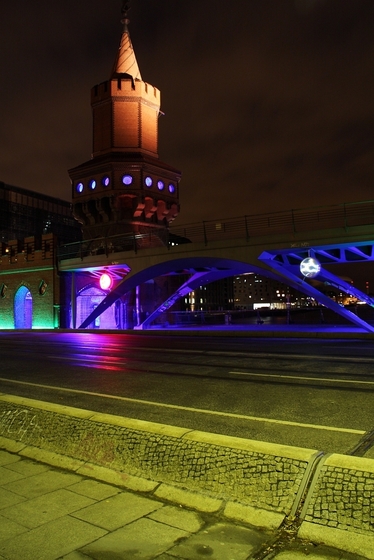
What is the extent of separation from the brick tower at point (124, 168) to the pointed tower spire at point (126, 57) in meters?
0.09

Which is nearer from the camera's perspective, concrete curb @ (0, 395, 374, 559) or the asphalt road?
concrete curb @ (0, 395, 374, 559)

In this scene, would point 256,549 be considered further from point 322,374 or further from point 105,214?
point 105,214

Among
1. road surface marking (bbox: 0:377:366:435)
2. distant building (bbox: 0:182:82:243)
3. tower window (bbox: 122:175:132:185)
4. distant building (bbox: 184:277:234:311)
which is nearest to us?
road surface marking (bbox: 0:377:366:435)

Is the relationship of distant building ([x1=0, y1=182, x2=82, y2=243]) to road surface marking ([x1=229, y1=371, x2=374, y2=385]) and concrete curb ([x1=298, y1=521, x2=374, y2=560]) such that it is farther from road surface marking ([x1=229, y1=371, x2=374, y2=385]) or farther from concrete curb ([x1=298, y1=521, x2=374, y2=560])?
concrete curb ([x1=298, y1=521, x2=374, y2=560])

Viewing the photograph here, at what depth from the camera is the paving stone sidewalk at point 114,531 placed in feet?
10.9

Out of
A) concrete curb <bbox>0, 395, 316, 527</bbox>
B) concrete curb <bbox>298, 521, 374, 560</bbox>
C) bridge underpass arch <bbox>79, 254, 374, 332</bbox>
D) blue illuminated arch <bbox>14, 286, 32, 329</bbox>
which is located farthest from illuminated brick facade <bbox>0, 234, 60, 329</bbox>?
concrete curb <bbox>298, 521, 374, 560</bbox>

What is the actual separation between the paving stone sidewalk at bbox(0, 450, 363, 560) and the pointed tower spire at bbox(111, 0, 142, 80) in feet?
138

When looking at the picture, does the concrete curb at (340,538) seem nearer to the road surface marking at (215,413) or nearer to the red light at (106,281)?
the road surface marking at (215,413)

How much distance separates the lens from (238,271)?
102ft

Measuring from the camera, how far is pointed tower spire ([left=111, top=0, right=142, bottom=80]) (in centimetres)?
4188

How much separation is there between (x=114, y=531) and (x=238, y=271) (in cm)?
2789

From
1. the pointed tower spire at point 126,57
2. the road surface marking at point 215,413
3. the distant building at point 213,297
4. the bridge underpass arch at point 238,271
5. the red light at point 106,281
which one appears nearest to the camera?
the road surface marking at point 215,413

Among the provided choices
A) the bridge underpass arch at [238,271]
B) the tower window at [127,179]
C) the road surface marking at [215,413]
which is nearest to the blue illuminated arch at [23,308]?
the bridge underpass arch at [238,271]

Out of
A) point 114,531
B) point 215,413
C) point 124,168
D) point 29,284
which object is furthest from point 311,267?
point 29,284
